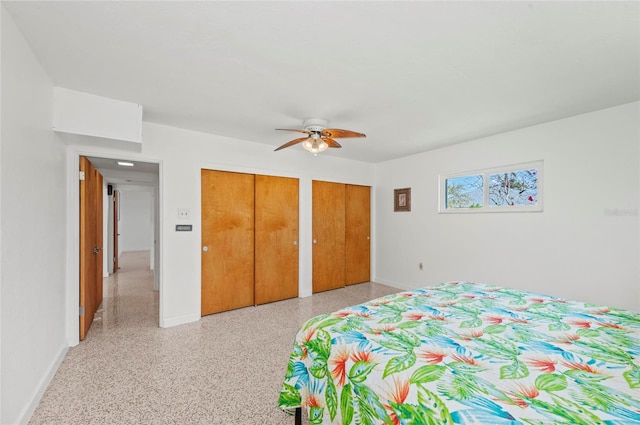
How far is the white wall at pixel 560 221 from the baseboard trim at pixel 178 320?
350 centimetres

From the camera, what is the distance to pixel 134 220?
976cm

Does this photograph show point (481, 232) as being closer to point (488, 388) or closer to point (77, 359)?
point (488, 388)

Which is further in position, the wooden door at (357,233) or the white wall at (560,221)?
the wooden door at (357,233)

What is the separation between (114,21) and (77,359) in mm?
2796

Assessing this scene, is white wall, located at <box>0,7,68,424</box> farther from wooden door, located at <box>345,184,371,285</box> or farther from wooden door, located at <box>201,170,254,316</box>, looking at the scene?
wooden door, located at <box>345,184,371,285</box>

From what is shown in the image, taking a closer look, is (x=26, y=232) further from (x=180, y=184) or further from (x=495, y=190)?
(x=495, y=190)

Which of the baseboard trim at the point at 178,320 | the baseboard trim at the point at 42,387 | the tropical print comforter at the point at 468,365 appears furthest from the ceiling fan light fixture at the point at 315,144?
the baseboard trim at the point at 42,387

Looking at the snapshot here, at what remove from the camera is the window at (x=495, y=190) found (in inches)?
134

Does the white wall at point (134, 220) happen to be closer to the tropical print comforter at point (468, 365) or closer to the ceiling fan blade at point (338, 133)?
the ceiling fan blade at point (338, 133)

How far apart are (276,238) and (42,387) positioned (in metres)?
Result: 2.79

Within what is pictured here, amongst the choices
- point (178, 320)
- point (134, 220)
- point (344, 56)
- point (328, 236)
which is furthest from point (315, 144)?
point (134, 220)

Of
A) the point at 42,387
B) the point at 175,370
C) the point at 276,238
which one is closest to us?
the point at 42,387

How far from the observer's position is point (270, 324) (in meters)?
3.38

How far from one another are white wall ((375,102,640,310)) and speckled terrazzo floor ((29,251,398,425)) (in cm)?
217
